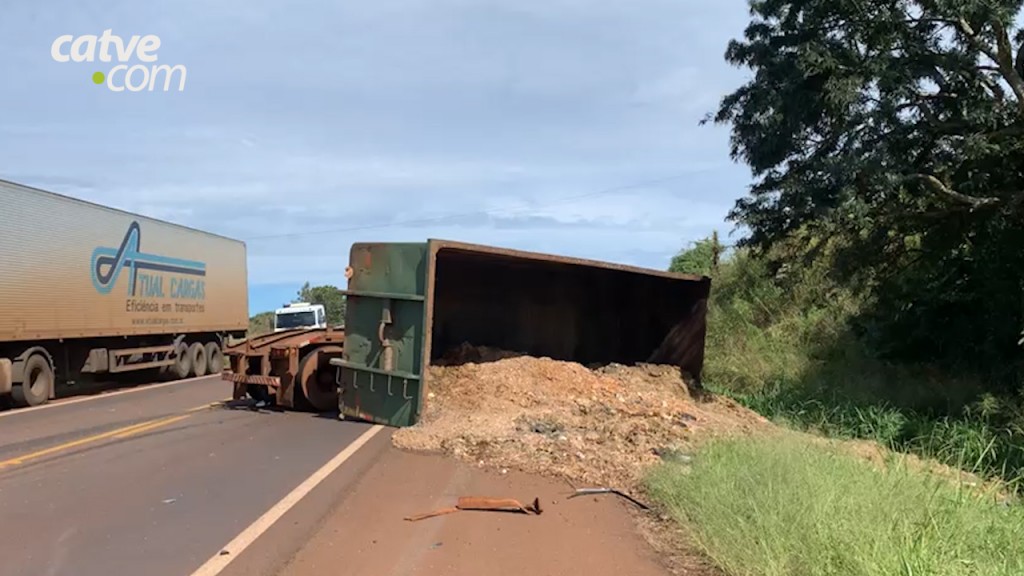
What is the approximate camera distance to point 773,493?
6289 mm

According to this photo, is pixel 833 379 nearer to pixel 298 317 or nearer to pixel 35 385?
pixel 35 385

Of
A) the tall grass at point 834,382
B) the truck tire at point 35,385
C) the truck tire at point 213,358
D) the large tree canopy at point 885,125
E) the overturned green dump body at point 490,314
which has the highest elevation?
the large tree canopy at point 885,125

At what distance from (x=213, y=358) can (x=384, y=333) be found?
15.9 m

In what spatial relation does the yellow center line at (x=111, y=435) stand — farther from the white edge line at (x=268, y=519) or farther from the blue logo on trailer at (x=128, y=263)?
the blue logo on trailer at (x=128, y=263)

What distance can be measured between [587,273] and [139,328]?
37.9ft

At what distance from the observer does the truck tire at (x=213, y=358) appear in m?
25.0

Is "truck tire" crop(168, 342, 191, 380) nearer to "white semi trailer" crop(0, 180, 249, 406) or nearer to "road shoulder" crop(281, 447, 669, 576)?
"white semi trailer" crop(0, 180, 249, 406)

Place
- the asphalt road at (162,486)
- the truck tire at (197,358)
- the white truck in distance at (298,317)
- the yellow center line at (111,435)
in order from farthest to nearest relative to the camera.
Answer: the white truck in distance at (298,317)
the truck tire at (197,358)
the yellow center line at (111,435)
the asphalt road at (162,486)

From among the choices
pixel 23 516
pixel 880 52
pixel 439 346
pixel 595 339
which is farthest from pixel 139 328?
pixel 880 52

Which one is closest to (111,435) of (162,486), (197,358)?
(162,486)

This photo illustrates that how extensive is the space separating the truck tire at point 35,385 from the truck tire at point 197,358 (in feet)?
23.4

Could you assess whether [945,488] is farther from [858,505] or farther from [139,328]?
[139,328]

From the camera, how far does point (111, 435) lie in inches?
435

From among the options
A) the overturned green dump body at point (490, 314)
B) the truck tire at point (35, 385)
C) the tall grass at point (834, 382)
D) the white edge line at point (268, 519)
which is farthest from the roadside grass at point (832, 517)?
the truck tire at point (35, 385)
